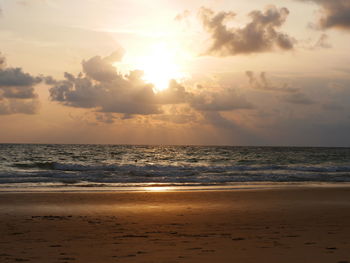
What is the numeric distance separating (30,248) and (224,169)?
3437cm

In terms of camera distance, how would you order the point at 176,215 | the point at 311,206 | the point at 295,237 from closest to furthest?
1. the point at 295,237
2. the point at 176,215
3. the point at 311,206

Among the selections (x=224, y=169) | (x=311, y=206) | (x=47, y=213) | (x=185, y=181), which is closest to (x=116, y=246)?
(x=47, y=213)

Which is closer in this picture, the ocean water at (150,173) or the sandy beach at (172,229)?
the sandy beach at (172,229)

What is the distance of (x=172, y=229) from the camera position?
1050cm

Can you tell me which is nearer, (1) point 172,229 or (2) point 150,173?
(1) point 172,229

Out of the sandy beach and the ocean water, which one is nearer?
the sandy beach

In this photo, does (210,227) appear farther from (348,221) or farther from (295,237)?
(348,221)

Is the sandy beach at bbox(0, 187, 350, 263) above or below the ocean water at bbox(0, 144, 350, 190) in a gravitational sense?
above

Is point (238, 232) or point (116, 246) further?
point (238, 232)

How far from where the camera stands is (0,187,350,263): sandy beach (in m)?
7.89

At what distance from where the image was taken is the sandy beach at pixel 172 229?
311 inches

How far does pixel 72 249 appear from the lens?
27.4 ft

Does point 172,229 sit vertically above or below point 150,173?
above

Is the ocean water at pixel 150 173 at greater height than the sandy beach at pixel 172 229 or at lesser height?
lesser
